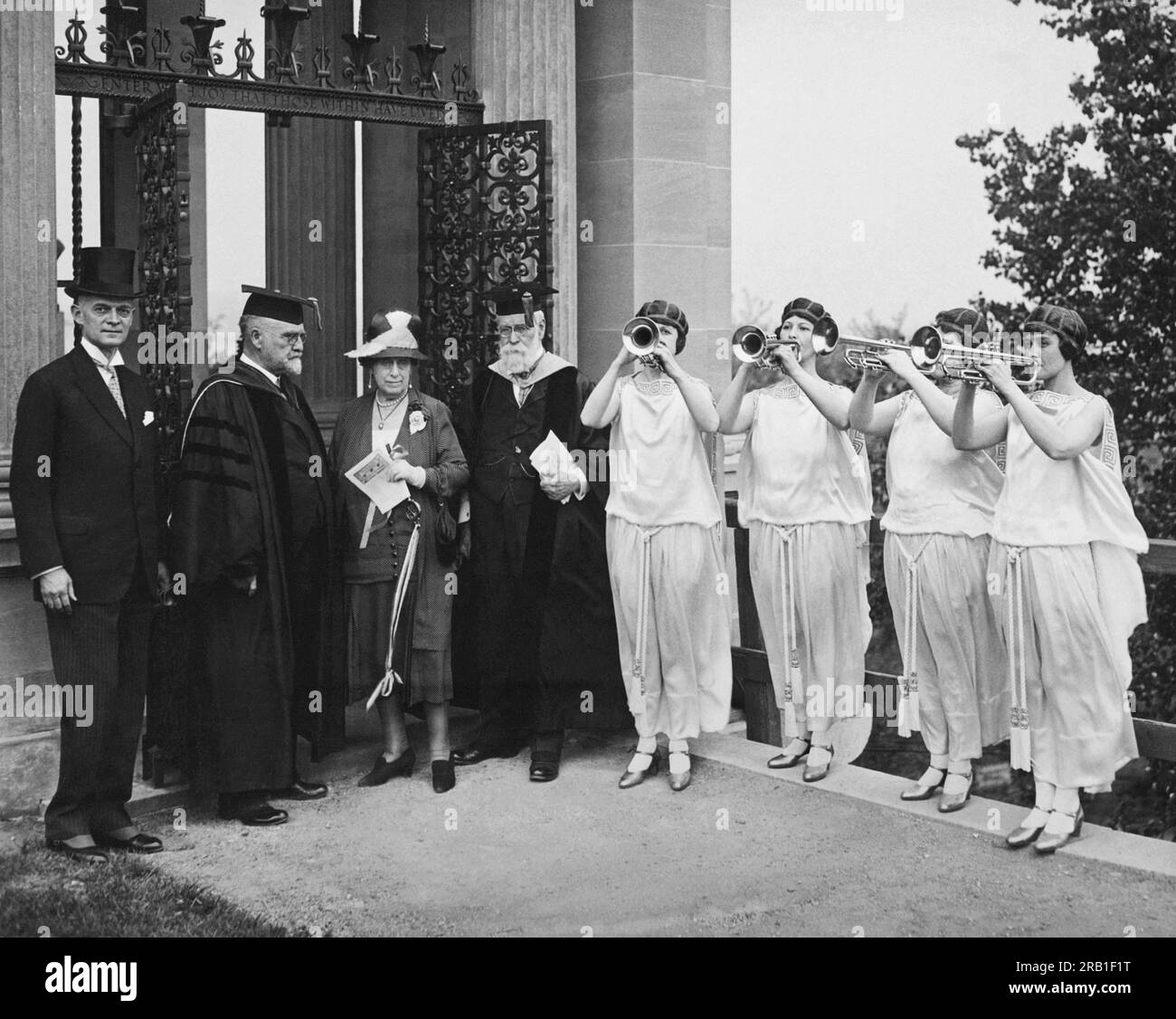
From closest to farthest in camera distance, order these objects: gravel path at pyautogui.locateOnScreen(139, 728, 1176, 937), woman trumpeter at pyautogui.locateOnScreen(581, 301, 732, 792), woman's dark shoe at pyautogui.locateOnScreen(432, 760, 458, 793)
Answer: gravel path at pyautogui.locateOnScreen(139, 728, 1176, 937)
woman trumpeter at pyautogui.locateOnScreen(581, 301, 732, 792)
woman's dark shoe at pyautogui.locateOnScreen(432, 760, 458, 793)

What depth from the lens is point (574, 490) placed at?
7.64m

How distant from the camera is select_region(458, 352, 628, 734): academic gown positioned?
7688mm

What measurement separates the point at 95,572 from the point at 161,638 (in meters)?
0.89

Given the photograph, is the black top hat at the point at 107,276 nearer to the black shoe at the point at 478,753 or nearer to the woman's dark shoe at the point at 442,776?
the woman's dark shoe at the point at 442,776

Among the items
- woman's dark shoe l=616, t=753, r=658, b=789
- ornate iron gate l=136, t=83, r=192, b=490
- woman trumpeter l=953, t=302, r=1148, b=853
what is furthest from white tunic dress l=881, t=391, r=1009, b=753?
ornate iron gate l=136, t=83, r=192, b=490

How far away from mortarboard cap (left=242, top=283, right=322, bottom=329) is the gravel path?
6.81 feet

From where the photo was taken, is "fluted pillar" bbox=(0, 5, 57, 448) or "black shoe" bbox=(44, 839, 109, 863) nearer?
"black shoe" bbox=(44, 839, 109, 863)

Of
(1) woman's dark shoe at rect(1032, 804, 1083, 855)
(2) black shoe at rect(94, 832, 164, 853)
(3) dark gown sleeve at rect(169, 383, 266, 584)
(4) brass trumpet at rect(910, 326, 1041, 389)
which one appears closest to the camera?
(4) brass trumpet at rect(910, 326, 1041, 389)

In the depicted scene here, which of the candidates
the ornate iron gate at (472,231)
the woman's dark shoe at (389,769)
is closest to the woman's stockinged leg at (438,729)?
the woman's dark shoe at (389,769)

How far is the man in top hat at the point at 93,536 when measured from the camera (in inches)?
251

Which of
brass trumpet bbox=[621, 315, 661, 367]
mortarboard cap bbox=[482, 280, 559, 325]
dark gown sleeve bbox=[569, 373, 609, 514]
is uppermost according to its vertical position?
mortarboard cap bbox=[482, 280, 559, 325]

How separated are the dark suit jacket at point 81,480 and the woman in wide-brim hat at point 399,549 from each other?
3.57 ft

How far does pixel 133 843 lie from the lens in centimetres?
664

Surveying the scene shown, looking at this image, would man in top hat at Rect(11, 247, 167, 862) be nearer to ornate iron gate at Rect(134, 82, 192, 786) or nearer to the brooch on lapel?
ornate iron gate at Rect(134, 82, 192, 786)
